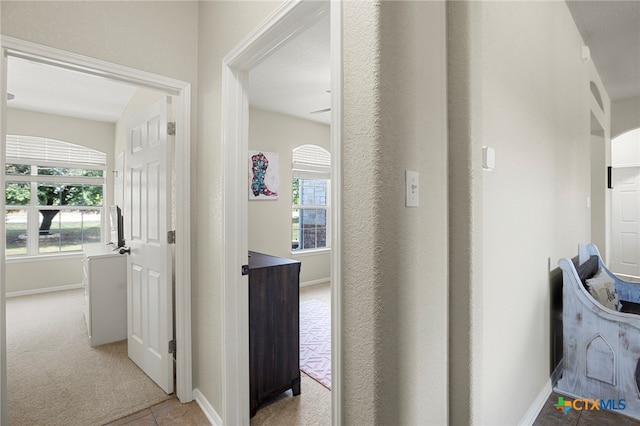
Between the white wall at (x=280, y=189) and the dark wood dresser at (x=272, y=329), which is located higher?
the white wall at (x=280, y=189)

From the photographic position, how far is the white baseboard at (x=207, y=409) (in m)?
1.88

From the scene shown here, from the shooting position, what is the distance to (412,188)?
3.30ft

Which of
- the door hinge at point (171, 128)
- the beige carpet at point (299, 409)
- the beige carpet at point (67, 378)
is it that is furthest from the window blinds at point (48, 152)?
the beige carpet at point (299, 409)

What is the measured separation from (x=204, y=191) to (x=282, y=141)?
10.2 ft

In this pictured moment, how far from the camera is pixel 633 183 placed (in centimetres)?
473

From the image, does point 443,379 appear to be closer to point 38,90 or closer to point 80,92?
point 80,92

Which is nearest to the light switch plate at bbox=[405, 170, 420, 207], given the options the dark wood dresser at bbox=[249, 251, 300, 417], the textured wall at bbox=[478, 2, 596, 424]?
the textured wall at bbox=[478, 2, 596, 424]

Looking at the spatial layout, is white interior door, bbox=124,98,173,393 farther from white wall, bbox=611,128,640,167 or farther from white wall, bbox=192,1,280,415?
white wall, bbox=611,128,640,167

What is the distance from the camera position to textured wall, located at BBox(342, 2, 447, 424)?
0.93 meters

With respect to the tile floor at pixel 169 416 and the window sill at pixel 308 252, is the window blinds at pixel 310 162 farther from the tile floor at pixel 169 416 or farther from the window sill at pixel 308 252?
the tile floor at pixel 169 416

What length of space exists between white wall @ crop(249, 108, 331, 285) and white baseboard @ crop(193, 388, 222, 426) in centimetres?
265

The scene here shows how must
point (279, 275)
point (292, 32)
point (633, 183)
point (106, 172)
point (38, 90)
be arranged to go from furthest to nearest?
point (106, 172), point (633, 183), point (38, 90), point (279, 275), point (292, 32)

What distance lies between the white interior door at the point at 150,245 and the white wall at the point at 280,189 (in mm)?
2063

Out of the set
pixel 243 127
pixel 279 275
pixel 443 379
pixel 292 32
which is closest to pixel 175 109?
pixel 243 127
